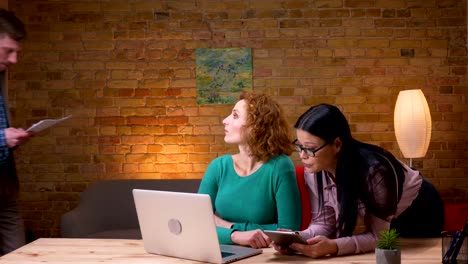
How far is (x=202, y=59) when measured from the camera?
5.64 m

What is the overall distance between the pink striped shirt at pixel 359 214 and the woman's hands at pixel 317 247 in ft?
0.11

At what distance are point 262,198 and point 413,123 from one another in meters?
2.60

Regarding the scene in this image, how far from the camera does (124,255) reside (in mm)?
2344

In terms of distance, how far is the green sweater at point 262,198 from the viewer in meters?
2.82

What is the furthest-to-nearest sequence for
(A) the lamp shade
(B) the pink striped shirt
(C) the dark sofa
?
(C) the dark sofa
(A) the lamp shade
(B) the pink striped shirt

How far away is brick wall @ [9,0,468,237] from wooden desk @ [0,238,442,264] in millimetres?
3129

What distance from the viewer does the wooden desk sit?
7.34 ft

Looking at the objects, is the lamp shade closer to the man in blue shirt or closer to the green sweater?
the green sweater

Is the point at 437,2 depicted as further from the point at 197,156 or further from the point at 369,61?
the point at 197,156

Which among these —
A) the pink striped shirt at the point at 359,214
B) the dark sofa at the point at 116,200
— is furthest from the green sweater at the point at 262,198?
the dark sofa at the point at 116,200

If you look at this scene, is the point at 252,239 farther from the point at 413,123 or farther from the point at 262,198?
the point at 413,123

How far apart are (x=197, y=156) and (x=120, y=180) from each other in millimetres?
721

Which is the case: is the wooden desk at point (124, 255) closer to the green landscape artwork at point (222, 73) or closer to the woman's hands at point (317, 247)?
the woman's hands at point (317, 247)

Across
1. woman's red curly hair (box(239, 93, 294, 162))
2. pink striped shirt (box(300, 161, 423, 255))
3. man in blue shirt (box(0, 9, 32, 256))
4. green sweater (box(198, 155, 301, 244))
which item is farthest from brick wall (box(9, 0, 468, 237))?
pink striped shirt (box(300, 161, 423, 255))
